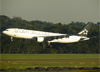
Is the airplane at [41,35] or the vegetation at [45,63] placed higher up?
the airplane at [41,35]

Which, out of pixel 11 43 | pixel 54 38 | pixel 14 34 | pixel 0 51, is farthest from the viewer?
pixel 11 43

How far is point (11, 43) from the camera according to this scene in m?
110

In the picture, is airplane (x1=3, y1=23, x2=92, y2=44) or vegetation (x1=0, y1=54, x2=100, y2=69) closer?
vegetation (x1=0, y1=54, x2=100, y2=69)

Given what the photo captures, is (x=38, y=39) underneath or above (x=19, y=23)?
underneath

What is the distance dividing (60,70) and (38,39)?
4292 centimetres

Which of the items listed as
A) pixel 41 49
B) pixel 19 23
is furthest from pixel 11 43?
pixel 19 23

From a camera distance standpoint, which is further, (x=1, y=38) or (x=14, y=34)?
(x=1, y=38)

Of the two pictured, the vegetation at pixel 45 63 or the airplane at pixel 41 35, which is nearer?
the vegetation at pixel 45 63

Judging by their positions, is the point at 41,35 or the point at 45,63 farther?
the point at 41,35

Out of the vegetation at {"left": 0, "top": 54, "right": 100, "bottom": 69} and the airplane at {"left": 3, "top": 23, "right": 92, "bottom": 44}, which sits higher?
the airplane at {"left": 3, "top": 23, "right": 92, "bottom": 44}

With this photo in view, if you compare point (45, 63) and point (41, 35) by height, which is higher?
point (41, 35)

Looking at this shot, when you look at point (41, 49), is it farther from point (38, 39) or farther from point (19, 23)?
point (19, 23)

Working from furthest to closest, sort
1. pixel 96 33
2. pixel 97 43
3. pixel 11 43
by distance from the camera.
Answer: pixel 96 33 < pixel 97 43 < pixel 11 43

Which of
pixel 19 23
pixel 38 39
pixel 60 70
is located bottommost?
pixel 60 70
